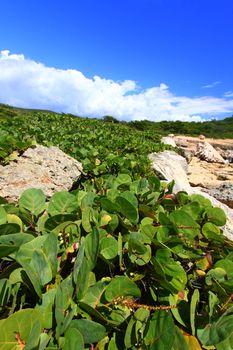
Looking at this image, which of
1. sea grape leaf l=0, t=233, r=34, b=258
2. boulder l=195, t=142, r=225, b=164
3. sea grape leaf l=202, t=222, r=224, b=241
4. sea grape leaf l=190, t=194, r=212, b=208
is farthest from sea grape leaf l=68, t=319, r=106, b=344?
boulder l=195, t=142, r=225, b=164

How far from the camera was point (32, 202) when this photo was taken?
1.64 metres

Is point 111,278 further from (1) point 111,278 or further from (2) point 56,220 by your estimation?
(2) point 56,220

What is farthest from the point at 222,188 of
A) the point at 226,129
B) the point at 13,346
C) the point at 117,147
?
the point at 226,129

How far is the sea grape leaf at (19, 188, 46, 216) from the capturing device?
163 cm

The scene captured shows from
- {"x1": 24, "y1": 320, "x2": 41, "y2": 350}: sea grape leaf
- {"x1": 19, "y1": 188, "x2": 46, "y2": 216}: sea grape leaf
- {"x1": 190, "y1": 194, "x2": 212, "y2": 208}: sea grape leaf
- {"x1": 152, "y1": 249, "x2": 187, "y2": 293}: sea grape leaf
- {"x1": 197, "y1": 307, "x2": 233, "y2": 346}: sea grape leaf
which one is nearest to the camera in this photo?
{"x1": 24, "y1": 320, "x2": 41, "y2": 350}: sea grape leaf

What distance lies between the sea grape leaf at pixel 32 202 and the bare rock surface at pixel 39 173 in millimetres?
1304

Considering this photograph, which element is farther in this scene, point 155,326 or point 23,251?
point 23,251

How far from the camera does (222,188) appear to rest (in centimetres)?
895

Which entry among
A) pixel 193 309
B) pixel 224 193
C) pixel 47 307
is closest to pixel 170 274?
pixel 193 309

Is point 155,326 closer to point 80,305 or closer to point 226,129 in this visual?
point 80,305

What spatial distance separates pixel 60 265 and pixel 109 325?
31cm

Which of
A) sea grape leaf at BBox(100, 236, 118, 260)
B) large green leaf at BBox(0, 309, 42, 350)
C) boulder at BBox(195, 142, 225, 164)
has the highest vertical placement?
sea grape leaf at BBox(100, 236, 118, 260)

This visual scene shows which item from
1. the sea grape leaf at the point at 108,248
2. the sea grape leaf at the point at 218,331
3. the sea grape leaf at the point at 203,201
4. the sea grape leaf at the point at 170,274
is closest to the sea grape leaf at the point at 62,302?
the sea grape leaf at the point at 108,248

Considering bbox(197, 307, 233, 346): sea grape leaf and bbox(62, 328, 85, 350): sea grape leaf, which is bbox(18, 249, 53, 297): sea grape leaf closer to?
bbox(62, 328, 85, 350): sea grape leaf
